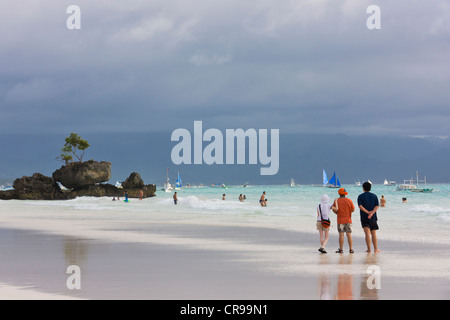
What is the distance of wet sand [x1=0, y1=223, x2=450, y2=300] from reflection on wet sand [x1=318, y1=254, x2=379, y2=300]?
0.02 m

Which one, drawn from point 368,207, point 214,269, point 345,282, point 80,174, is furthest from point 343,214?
point 80,174

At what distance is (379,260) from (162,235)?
10.7m

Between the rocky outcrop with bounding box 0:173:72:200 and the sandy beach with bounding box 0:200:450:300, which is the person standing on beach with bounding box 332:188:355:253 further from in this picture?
the rocky outcrop with bounding box 0:173:72:200

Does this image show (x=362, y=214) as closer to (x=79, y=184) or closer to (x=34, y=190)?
(x=34, y=190)

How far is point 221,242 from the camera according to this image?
21031 millimetres

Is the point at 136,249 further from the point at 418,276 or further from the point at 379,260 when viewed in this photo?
the point at 418,276

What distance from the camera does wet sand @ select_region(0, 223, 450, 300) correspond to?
10.9 meters

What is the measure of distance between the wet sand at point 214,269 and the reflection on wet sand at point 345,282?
0.02 metres

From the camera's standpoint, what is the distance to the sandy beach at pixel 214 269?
1086cm

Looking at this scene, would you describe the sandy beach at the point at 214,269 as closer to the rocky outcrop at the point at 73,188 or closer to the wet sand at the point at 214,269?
the wet sand at the point at 214,269

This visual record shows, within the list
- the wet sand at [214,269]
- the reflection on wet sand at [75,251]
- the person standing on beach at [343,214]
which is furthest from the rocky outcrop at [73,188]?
the person standing on beach at [343,214]

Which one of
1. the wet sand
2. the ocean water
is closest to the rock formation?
the ocean water

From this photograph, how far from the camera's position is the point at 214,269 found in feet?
45.6

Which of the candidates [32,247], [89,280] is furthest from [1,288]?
[32,247]
